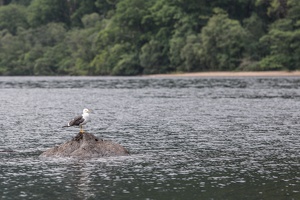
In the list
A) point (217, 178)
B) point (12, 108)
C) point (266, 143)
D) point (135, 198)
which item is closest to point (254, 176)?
point (217, 178)

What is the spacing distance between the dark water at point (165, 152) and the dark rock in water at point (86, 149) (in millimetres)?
1081

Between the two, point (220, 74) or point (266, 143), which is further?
point (220, 74)

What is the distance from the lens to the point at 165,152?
42.0 m

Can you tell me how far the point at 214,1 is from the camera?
174 metres

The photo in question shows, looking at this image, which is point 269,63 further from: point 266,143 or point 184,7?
point 266,143

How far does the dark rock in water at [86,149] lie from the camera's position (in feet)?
130

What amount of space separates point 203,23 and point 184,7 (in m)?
7.32

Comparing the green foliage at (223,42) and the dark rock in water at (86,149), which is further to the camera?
the green foliage at (223,42)

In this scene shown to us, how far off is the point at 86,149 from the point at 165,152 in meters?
5.30

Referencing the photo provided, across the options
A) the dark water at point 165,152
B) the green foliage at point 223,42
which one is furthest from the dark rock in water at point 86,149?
the green foliage at point 223,42

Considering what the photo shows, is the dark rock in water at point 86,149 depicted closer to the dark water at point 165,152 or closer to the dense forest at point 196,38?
the dark water at point 165,152

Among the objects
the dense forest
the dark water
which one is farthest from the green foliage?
the dark water

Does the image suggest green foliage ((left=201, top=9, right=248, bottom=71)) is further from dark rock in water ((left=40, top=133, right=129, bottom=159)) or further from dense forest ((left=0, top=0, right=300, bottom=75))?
dark rock in water ((left=40, top=133, right=129, bottom=159))

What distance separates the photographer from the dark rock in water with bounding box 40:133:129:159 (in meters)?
39.5
